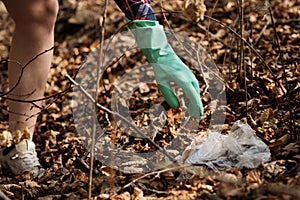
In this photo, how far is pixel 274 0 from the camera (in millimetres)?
3812

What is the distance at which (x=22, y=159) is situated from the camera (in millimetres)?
2176

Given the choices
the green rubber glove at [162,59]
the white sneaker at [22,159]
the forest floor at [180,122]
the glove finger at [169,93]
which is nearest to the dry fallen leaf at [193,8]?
the forest floor at [180,122]

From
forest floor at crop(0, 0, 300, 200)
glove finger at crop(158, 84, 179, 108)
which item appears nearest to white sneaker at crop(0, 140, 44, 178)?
forest floor at crop(0, 0, 300, 200)

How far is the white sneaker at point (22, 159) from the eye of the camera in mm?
2176

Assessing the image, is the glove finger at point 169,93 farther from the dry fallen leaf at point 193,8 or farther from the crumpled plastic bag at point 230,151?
the dry fallen leaf at point 193,8

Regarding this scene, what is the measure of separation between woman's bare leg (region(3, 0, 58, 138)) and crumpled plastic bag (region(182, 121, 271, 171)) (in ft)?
2.06

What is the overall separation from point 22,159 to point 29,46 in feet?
1.48

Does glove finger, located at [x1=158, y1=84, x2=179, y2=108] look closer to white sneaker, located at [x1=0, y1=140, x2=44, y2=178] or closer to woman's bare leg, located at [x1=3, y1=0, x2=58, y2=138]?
woman's bare leg, located at [x1=3, y1=0, x2=58, y2=138]

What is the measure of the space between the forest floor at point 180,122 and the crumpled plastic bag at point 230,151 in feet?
0.11

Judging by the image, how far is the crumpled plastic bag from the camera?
5.99 ft

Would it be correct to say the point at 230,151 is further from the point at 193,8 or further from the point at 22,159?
the point at 22,159

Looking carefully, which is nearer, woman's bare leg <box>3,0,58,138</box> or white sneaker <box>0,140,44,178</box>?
woman's bare leg <box>3,0,58,138</box>

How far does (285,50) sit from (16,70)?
4.87ft

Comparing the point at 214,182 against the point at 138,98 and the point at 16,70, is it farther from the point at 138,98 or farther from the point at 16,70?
the point at 138,98
